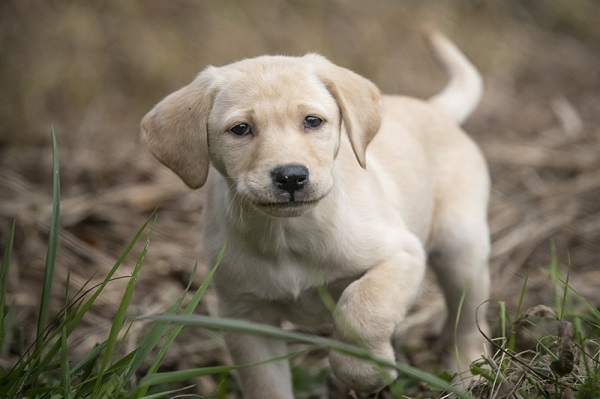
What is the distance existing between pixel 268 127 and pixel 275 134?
0.15 ft

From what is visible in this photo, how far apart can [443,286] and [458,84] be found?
1294mm

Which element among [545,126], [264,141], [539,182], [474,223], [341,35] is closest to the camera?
[264,141]

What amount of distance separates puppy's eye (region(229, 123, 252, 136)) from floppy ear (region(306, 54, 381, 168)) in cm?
41

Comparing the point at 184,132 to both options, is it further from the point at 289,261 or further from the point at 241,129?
the point at 289,261

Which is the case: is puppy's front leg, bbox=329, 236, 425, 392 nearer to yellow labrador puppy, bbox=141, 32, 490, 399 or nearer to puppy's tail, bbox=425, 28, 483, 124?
yellow labrador puppy, bbox=141, 32, 490, 399

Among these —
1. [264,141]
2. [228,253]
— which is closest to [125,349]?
[228,253]

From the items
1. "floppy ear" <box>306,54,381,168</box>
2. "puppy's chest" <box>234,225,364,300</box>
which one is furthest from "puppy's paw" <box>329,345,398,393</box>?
"floppy ear" <box>306,54,381,168</box>

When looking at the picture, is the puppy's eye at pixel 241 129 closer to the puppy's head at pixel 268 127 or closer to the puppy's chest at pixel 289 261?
the puppy's head at pixel 268 127

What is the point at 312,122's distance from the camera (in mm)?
3332

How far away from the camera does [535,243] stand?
5797 mm

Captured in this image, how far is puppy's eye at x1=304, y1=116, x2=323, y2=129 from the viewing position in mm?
3314

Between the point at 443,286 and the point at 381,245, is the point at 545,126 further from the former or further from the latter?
the point at 381,245

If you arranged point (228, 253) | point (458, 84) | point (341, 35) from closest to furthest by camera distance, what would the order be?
point (228, 253) → point (458, 84) → point (341, 35)

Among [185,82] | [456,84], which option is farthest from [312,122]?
[185,82]
